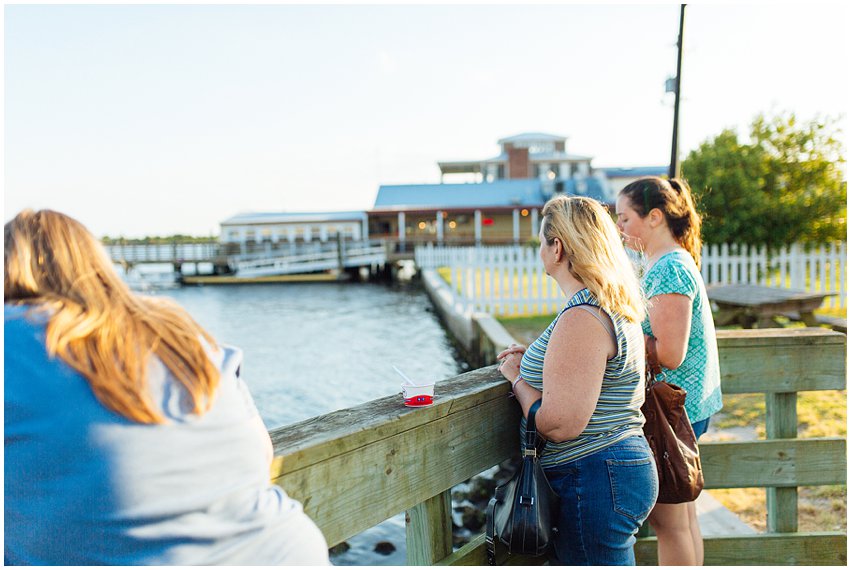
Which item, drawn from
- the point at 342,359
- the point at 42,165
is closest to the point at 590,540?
the point at 42,165

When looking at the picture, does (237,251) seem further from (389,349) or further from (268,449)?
(268,449)

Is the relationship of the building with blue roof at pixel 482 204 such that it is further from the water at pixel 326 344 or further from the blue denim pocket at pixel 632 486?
the blue denim pocket at pixel 632 486

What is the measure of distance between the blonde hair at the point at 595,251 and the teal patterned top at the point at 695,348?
0.44 meters

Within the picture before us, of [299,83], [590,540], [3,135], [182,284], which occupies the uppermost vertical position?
[299,83]

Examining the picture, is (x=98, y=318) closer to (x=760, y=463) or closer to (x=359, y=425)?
(x=359, y=425)

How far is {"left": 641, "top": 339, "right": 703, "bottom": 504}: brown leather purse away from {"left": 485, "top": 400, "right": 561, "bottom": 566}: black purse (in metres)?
0.45

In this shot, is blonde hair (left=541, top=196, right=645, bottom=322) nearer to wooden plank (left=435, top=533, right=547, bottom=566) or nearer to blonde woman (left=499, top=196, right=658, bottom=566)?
blonde woman (left=499, top=196, right=658, bottom=566)

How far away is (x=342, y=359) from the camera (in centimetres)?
1271

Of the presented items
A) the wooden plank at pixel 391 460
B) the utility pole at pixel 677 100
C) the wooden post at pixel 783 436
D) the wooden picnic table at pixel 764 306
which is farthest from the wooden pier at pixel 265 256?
the wooden plank at pixel 391 460

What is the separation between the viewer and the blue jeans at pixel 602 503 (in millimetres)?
1968

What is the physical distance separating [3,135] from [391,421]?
111cm

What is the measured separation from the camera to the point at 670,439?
7.34ft

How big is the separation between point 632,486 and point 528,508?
31 centimetres

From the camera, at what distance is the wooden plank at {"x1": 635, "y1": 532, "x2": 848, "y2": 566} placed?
9.32 ft
